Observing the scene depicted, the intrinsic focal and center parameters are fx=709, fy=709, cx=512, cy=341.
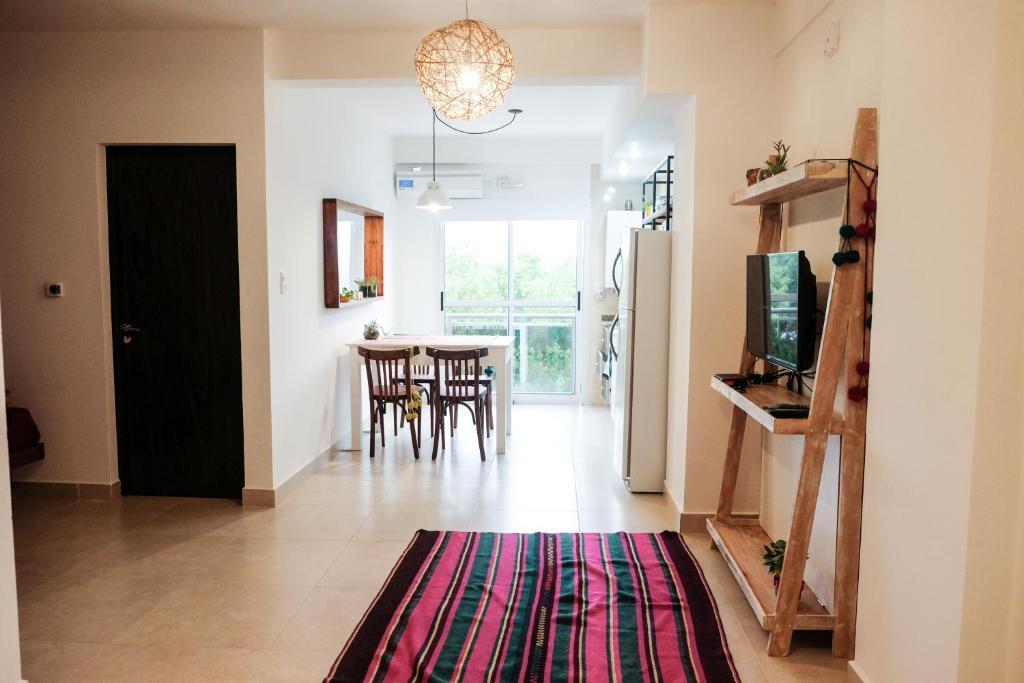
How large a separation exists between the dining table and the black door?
3.98 ft

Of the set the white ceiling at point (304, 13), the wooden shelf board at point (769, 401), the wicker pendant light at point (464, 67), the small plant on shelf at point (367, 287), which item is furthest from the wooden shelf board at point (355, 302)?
the wooden shelf board at point (769, 401)

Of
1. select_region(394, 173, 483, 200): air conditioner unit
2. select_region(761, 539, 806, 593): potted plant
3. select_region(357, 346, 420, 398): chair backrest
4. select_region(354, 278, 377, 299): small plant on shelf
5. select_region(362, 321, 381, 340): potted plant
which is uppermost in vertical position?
select_region(394, 173, 483, 200): air conditioner unit

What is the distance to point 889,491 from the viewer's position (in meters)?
2.07

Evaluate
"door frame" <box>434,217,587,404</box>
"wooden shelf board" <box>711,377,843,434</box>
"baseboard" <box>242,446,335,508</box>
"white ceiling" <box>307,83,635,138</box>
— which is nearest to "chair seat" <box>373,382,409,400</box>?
"baseboard" <box>242,446,335,508</box>

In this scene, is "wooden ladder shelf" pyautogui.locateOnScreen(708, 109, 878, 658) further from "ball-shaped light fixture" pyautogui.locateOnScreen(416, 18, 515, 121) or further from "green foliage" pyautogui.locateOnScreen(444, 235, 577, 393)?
"green foliage" pyautogui.locateOnScreen(444, 235, 577, 393)

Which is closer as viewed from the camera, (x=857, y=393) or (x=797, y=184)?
(x=857, y=393)

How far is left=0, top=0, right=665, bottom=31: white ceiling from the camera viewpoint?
3.51 m

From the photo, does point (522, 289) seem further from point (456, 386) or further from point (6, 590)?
point (6, 590)

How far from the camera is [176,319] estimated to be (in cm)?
415

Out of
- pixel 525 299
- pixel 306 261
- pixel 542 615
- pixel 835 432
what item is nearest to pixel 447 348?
pixel 306 261

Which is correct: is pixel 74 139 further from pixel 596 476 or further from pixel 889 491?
pixel 889 491

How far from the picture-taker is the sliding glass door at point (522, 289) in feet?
25.0

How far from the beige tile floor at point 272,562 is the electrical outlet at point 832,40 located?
2.23 meters

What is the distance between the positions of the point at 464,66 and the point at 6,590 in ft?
7.75
